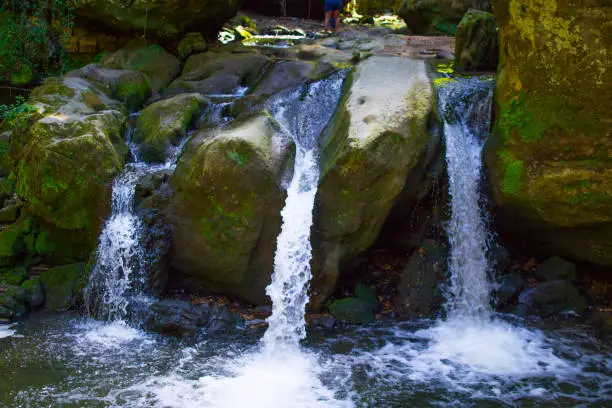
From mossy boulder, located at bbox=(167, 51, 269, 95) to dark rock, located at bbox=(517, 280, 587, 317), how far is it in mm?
5920

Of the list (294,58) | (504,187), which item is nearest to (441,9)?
(294,58)

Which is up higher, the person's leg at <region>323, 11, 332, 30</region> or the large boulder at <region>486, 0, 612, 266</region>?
the person's leg at <region>323, 11, 332, 30</region>

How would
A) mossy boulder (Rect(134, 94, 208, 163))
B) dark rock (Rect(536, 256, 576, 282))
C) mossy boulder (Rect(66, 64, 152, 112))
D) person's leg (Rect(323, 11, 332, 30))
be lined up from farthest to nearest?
person's leg (Rect(323, 11, 332, 30))
mossy boulder (Rect(66, 64, 152, 112))
mossy boulder (Rect(134, 94, 208, 163))
dark rock (Rect(536, 256, 576, 282))

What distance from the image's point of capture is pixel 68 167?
8016 mm

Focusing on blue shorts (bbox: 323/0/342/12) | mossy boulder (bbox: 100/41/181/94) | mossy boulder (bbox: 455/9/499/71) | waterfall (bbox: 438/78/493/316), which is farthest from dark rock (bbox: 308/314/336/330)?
blue shorts (bbox: 323/0/342/12)

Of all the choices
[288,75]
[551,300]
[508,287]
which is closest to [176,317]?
[508,287]

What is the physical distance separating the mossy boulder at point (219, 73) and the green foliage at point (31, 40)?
225 centimetres

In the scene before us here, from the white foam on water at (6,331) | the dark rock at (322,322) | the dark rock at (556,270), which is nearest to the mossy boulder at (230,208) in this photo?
the dark rock at (322,322)

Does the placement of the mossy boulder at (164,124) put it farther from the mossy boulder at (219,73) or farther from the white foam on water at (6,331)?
the white foam on water at (6,331)

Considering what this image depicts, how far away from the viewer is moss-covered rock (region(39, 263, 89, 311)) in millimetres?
7852

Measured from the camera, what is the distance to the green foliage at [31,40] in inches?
440

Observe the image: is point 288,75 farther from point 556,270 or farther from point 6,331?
point 6,331

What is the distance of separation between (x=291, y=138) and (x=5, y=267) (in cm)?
450

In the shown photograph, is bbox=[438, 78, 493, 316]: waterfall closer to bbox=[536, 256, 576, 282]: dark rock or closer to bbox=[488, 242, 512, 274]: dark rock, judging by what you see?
bbox=[488, 242, 512, 274]: dark rock
